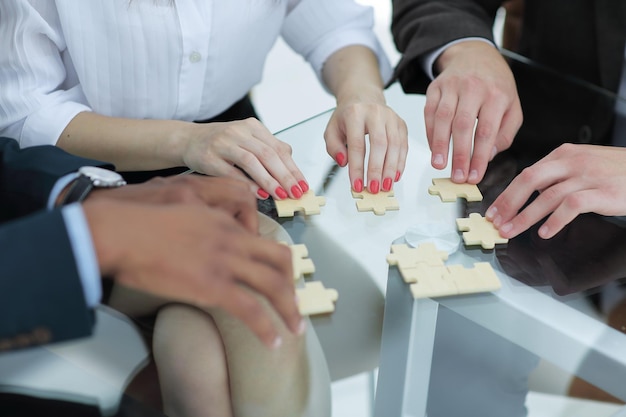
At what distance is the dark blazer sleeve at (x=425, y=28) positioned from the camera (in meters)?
1.42

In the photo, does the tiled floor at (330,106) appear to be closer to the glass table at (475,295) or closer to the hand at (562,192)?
the glass table at (475,295)

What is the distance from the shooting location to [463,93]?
4.13ft

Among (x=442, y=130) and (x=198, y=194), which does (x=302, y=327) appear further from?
(x=442, y=130)

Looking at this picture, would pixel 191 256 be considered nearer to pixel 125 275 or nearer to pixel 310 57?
pixel 125 275

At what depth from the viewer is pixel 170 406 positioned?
87 centimetres

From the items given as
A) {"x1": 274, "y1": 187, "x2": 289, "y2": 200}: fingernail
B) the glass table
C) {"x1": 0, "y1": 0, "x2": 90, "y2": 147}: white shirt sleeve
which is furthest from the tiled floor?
{"x1": 0, "y1": 0, "x2": 90, "y2": 147}: white shirt sleeve

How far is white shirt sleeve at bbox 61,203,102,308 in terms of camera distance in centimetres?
72

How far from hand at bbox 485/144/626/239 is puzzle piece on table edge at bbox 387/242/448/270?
12cm

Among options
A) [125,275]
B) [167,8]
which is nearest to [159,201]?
[125,275]

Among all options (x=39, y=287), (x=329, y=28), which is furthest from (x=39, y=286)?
(x=329, y=28)

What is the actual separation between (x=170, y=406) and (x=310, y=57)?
87 centimetres

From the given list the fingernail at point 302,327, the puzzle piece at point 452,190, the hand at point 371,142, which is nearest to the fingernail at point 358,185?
the hand at point 371,142

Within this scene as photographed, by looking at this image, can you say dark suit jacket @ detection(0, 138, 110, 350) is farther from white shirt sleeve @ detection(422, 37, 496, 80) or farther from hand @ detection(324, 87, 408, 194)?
white shirt sleeve @ detection(422, 37, 496, 80)

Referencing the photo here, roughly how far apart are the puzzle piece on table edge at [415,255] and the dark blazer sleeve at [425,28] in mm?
515
